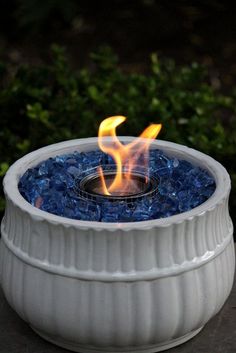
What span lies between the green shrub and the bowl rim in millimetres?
694

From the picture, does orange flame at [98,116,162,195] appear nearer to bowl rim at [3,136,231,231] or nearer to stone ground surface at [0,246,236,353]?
bowl rim at [3,136,231,231]

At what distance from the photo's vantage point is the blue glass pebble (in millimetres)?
2959

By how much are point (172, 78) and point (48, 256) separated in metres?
2.27

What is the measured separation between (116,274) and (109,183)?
0.46 metres

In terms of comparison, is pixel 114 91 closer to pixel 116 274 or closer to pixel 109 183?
pixel 109 183

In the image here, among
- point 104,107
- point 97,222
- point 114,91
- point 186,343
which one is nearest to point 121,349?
point 186,343

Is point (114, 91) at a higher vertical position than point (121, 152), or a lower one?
lower

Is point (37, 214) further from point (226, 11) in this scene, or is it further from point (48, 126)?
point (226, 11)

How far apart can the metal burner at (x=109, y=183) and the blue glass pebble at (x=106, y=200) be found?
0.05 feet

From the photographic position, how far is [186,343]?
126 inches

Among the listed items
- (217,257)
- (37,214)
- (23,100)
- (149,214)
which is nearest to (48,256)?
(37,214)

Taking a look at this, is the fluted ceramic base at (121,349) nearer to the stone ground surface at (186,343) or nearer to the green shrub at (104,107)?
the stone ground surface at (186,343)

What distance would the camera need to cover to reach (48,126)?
4.35 m

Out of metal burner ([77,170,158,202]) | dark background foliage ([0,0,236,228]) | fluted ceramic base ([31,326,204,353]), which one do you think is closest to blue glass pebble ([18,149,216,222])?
metal burner ([77,170,158,202])
